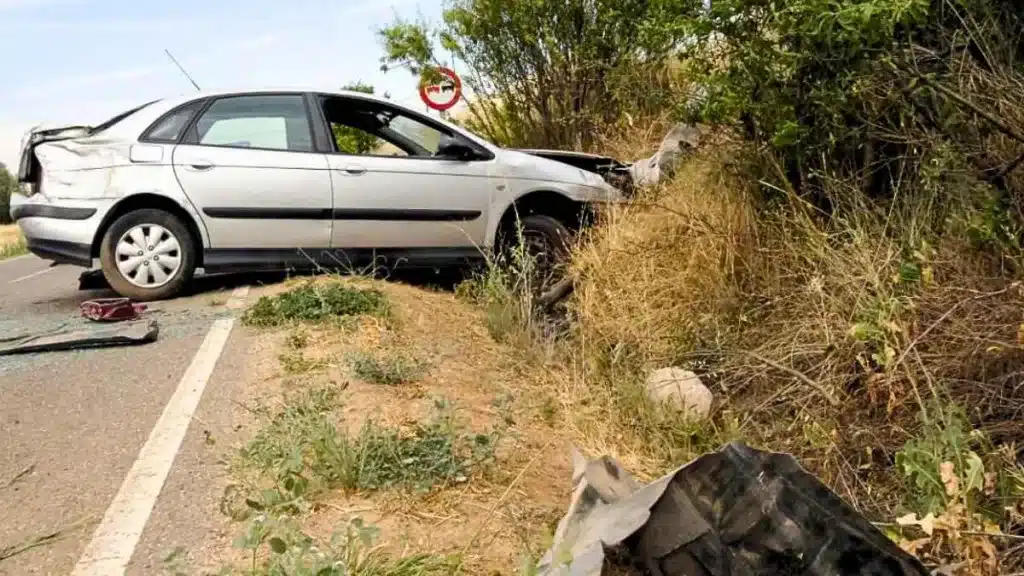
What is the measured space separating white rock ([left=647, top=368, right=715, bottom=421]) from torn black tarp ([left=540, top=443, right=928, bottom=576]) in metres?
2.23

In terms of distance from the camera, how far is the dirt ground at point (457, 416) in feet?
13.0

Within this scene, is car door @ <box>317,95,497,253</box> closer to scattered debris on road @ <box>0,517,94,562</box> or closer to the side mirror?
the side mirror

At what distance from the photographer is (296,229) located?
8.59 metres

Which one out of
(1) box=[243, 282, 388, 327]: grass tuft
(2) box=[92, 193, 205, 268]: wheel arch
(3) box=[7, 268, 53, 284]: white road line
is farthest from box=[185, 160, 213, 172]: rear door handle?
(3) box=[7, 268, 53, 284]: white road line

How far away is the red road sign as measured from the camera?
45.4 ft

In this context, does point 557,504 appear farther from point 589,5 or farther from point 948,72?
point 589,5

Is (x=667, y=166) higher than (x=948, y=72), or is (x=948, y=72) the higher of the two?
(x=948, y=72)

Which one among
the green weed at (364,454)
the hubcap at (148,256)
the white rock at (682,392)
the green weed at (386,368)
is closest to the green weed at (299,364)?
the green weed at (386,368)

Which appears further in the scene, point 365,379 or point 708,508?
point 365,379

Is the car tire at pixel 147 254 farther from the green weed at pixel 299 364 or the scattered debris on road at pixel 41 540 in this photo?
the scattered debris on road at pixel 41 540

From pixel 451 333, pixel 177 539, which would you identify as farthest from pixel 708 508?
pixel 451 333

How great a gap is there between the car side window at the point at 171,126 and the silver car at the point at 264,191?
0.01 metres

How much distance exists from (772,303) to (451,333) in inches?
102

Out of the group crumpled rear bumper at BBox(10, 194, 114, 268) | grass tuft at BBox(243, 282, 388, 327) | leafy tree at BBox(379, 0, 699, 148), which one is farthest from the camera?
leafy tree at BBox(379, 0, 699, 148)
